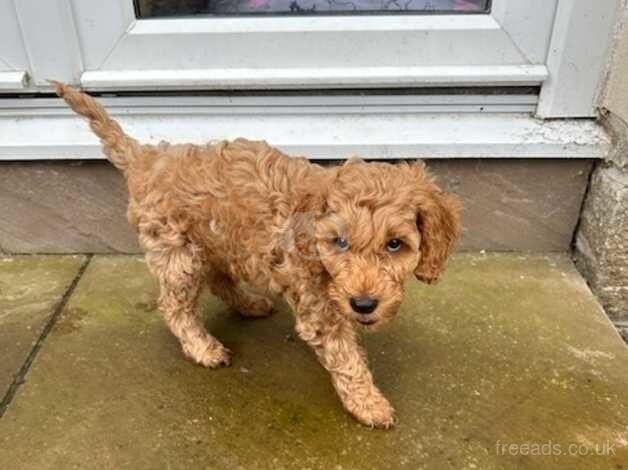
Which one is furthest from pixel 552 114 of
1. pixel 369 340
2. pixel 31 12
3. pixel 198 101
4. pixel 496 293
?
pixel 31 12

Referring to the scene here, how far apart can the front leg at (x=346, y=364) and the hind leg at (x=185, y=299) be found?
1.71 ft

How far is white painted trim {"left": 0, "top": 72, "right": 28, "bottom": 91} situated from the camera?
11.0ft

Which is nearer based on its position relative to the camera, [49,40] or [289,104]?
[49,40]

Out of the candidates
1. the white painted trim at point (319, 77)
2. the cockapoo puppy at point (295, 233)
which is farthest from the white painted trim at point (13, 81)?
the cockapoo puppy at point (295, 233)

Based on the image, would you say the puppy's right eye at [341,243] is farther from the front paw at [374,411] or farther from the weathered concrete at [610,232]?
the weathered concrete at [610,232]

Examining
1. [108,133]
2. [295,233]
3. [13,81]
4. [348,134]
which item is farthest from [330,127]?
[13,81]

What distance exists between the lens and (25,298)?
3363 mm

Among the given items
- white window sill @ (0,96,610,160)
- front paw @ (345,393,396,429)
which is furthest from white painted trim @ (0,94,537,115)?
front paw @ (345,393,396,429)

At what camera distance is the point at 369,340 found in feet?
10.1

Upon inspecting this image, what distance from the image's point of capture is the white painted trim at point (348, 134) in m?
3.31

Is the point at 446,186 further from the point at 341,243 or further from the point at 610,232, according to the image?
the point at 341,243

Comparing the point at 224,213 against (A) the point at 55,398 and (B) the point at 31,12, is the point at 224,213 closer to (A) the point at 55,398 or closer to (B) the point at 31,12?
(A) the point at 55,398

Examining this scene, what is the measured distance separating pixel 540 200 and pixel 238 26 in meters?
1.85

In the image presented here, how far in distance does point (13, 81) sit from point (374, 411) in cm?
247
